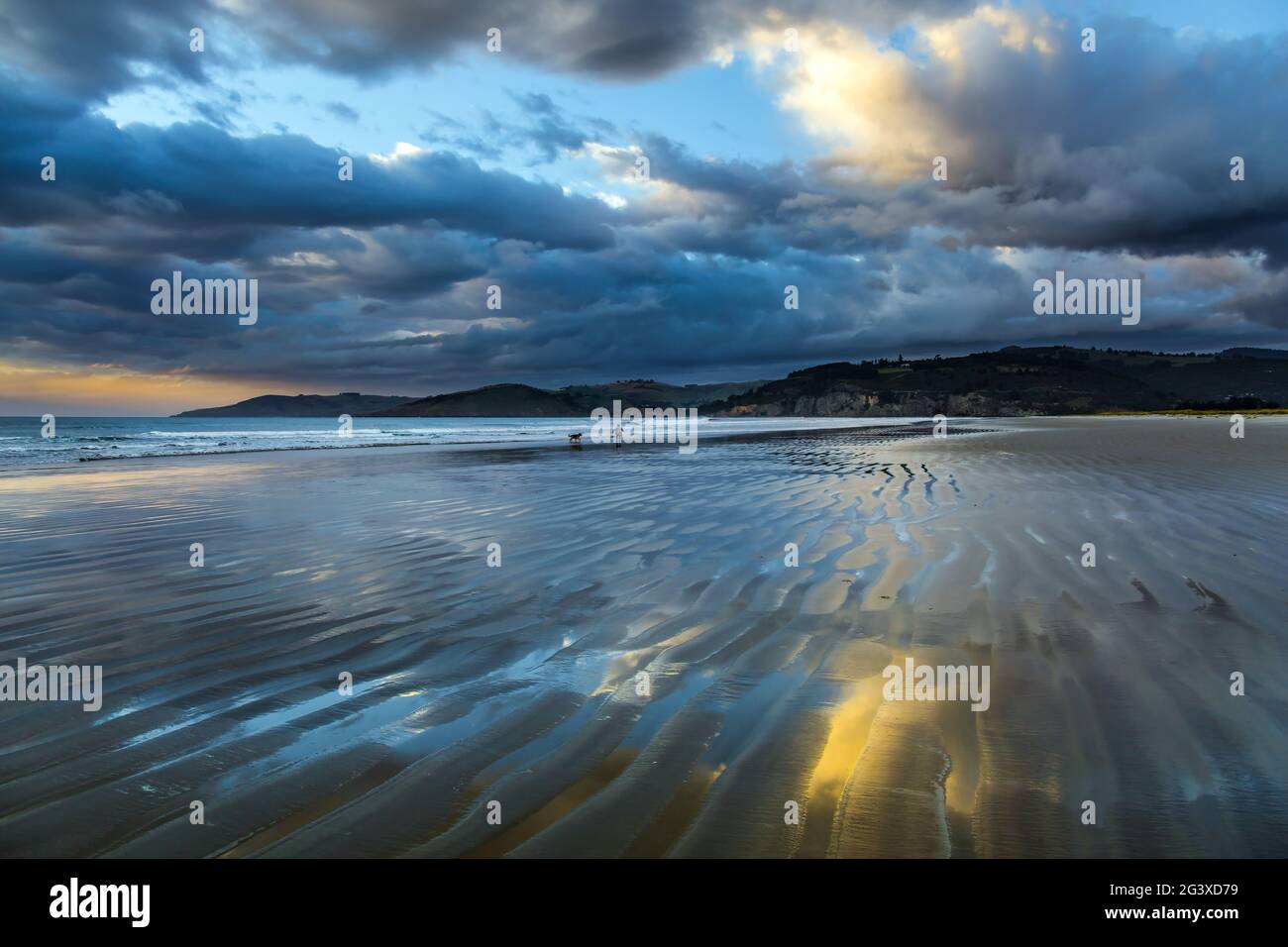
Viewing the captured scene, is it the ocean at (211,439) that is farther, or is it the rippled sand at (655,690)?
the ocean at (211,439)

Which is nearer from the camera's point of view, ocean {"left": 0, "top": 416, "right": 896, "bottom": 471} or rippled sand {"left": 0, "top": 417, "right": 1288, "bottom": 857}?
rippled sand {"left": 0, "top": 417, "right": 1288, "bottom": 857}

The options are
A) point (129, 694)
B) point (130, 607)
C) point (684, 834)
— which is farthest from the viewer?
point (130, 607)

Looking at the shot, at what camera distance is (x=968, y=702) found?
427cm

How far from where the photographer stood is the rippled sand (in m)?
3.01

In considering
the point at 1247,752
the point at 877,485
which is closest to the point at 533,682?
the point at 1247,752

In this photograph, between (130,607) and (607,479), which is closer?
(130,607)

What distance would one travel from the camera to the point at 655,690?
455 centimetres

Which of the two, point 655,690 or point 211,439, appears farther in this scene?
point 211,439

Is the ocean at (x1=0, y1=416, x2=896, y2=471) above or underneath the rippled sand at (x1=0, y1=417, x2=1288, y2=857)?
above

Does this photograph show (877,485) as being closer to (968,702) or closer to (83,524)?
(968,702)

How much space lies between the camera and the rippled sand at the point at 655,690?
9.86 ft

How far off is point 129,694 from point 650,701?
11.4 feet
